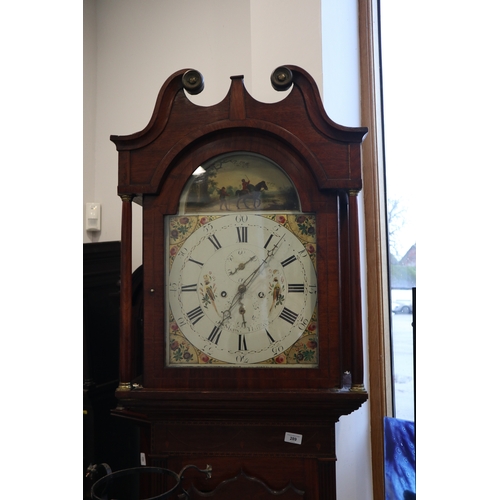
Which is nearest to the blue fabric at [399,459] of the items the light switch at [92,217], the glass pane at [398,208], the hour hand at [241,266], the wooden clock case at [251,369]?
the glass pane at [398,208]

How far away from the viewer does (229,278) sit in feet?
2.99

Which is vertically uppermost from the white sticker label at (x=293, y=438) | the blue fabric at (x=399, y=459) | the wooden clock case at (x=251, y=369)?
the wooden clock case at (x=251, y=369)

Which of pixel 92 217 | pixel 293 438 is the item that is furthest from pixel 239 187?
pixel 92 217

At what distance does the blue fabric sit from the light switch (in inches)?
49.6

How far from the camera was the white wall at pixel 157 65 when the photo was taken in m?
1.34

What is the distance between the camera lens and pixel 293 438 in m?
0.90

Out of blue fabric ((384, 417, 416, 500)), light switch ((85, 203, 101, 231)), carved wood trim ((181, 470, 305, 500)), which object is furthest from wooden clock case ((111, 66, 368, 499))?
light switch ((85, 203, 101, 231))

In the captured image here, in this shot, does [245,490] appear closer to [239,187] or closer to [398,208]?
[239,187]

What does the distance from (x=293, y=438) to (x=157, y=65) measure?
1.45 m

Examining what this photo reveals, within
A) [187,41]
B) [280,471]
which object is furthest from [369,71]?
[280,471]

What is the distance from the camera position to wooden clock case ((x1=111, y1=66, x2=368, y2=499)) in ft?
2.87

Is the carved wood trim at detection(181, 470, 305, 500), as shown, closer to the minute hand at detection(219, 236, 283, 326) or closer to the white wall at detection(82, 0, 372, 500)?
the minute hand at detection(219, 236, 283, 326)

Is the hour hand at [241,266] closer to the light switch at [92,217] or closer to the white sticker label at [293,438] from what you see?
the white sticker label at [293,438]

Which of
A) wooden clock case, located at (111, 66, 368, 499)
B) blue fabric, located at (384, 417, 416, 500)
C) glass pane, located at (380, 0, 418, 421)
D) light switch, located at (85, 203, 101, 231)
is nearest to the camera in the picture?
wooden clock case, located at (111, 66, 368, 499)
